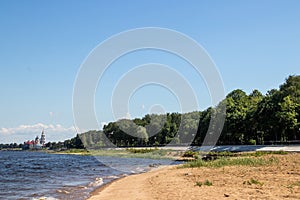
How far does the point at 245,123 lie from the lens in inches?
3248

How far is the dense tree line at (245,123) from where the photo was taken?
2662 inches

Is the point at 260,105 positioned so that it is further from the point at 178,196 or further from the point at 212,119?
the point at 178,196

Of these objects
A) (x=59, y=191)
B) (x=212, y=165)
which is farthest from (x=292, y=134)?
(x=59, y=191)

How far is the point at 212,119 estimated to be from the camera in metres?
97.2

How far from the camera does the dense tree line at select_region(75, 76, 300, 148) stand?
67.6 m

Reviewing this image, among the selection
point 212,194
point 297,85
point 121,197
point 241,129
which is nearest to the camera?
point 212,194

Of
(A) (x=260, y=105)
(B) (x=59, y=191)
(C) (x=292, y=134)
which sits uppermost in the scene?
(A) (x=260, y=105)

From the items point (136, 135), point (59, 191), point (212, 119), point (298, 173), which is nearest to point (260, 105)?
point (212, 119)

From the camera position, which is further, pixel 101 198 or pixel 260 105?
pixel 260 105

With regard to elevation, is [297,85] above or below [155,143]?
above

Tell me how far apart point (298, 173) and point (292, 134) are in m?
60.2

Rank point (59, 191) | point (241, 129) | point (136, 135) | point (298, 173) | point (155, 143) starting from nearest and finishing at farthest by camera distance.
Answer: point (298, 173)
point (59, 191)
point (241, 129)
point (155, 143)
point (136, 135)

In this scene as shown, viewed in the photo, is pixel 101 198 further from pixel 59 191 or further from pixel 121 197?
pixel 59 191

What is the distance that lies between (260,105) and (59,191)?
60.9 m
